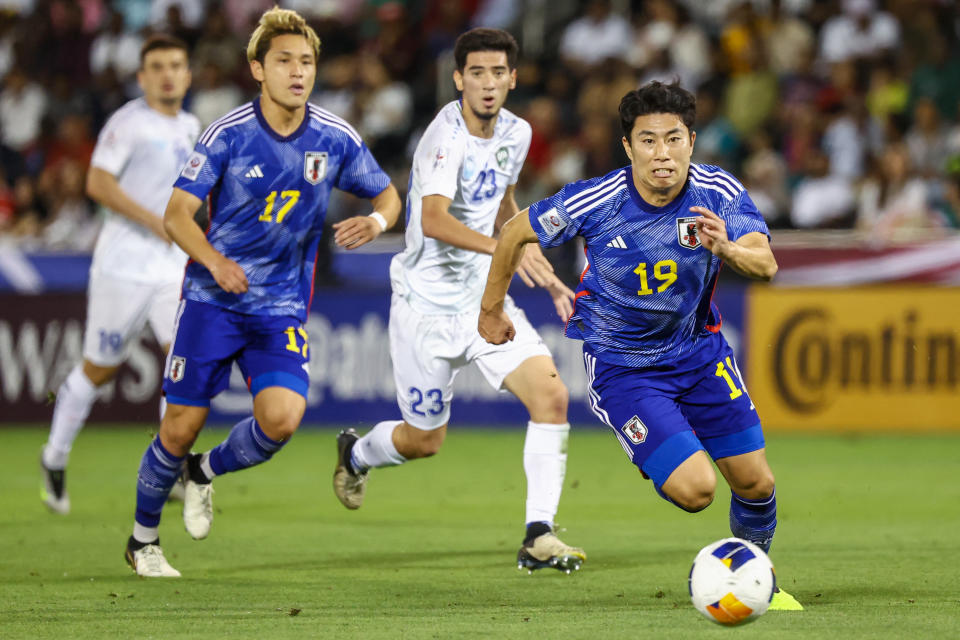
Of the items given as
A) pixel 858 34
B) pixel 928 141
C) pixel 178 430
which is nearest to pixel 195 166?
pixel 178 430

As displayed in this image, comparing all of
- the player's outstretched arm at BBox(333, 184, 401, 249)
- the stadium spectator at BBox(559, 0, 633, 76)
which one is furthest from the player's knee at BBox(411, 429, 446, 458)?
the stadium spectator at BBox(559, 0, 633, 76)

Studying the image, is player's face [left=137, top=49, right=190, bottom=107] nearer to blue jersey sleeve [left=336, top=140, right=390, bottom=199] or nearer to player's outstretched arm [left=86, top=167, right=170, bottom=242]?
player's outstretched arm [left=86, top=167, right=170, bottom=242]

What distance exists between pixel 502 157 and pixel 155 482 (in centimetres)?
236

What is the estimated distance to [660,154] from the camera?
588 centimetres

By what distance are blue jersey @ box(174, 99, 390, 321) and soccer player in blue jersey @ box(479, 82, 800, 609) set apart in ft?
4.25

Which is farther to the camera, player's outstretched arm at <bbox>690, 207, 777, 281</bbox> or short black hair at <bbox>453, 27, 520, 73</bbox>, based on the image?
short black hair at <bbox>453, 27, 520, 73</bbox>

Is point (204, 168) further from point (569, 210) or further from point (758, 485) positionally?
point (758, 485)

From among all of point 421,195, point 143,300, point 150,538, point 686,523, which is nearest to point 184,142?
point 143,300

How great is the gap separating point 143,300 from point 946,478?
564 cm

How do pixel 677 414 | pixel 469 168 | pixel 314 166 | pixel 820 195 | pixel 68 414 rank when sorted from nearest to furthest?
pixel 677 414 < pixel 314 166 < pixel 469 168 < pixel 68 414 < pixel 820 195

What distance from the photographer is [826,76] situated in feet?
52.6

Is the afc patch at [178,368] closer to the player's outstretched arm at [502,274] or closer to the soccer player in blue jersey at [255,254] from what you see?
the soccer player in blue jersey at [255,254]

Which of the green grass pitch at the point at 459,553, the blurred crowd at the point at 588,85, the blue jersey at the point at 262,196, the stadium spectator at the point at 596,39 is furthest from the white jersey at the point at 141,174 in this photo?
the stadium spectator at the point at 596,39

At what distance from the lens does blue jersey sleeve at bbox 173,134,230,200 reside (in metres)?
6.87
